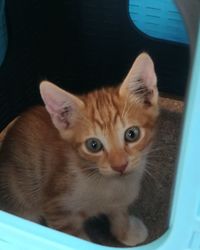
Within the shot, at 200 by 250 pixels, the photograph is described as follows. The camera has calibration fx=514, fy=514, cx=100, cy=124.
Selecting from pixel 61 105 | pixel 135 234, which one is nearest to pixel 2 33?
pixel 61 105

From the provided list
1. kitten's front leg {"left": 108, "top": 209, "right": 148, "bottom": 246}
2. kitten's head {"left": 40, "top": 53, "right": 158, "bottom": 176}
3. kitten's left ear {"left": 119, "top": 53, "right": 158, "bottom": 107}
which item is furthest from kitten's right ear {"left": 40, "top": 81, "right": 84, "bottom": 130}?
kitten's front leg {"left": 108, "top": 209, "right": 148, "bottom": 246}

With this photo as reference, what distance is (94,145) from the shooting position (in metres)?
1.16

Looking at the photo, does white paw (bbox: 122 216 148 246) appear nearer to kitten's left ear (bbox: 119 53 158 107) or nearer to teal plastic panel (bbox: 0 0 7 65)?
kitten's left ear (bbox: 119 53 158 107)

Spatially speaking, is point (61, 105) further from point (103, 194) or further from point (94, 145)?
point (103, 194)

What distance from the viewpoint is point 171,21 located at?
151 cm

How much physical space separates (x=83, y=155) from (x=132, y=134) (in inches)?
4.9

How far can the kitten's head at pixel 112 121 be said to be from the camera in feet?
3.68

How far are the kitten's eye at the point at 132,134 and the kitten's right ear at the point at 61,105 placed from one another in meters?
0.12

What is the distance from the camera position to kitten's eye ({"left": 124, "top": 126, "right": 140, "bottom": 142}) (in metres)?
1.15

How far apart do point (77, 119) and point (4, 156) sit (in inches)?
11.6

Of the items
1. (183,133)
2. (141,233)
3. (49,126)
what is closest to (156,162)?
(141,233)

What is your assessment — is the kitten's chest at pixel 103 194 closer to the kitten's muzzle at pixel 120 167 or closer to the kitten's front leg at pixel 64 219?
the kitten's front leg at pixel 64 219

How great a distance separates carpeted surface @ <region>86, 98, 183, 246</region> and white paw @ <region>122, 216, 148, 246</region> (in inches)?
0.7

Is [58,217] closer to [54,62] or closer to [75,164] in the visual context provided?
[75,164]
